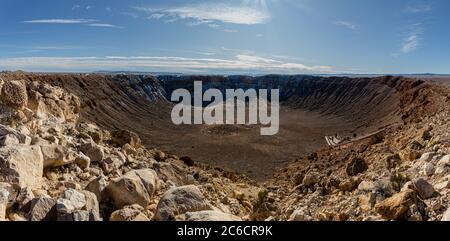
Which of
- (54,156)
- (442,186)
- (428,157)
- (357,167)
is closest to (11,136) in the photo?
(54,156)

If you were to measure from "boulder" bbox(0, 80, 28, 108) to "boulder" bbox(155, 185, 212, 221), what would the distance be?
12.3 meters

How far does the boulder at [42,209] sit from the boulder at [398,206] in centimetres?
853

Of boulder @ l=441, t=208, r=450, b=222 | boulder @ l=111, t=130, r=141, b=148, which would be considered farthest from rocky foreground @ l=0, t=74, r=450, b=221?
boulder @ l=111, t=130, r=141, b=148

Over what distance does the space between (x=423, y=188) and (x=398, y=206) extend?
1215 millimetres

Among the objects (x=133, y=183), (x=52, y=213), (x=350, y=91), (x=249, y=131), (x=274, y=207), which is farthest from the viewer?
(x=350, y=91)

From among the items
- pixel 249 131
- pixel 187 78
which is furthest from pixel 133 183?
pixel 187 78

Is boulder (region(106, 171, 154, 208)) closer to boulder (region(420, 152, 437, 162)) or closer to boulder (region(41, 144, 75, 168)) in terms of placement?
boulder (region(41, 144, 75, 168))

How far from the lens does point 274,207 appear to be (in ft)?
59.8

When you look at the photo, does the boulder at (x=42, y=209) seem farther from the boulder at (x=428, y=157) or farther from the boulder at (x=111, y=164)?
the boulder at (x=428, y=157)

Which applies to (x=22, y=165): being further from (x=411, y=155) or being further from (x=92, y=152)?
(x=411, y=155)

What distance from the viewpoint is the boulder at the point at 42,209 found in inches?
355
